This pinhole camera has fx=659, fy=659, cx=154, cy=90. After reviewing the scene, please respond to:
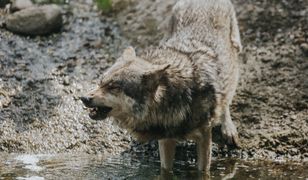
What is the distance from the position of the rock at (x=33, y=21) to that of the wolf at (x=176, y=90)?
2.70 meters

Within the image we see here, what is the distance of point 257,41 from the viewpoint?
938cm

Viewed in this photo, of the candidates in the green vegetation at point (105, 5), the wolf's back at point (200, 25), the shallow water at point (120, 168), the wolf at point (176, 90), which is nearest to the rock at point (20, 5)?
the green vegetation at point (105, 5)

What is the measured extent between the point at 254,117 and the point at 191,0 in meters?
1.63

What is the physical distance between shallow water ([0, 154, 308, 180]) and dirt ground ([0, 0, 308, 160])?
226mm

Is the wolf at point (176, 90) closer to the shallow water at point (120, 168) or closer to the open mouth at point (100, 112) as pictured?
the open mouth at point (100, 112)

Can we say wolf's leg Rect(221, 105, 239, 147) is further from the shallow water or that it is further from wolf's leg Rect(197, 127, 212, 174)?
wolf's leg Rect(197, 127, 212, 174)

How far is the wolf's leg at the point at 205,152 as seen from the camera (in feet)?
22.5

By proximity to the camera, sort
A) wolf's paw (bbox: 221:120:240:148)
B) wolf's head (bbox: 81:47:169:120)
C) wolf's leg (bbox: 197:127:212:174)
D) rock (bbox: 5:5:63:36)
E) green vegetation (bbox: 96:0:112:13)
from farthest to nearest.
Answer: green vegetation (bbox: 96:0:112:13) < rock (bbox: 5:5:63:36) < wolf's paw (bbox: 221:120:240:148) < wolf's leg (bbox: 197:127:212:174) < wolf's head (bbox: 81:47:169:120)

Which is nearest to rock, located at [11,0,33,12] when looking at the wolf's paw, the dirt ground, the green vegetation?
the dirt ground

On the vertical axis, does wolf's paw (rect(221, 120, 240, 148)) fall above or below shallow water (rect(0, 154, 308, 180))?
above

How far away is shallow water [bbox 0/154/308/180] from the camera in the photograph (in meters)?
6.74

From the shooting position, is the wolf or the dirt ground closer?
the wolf

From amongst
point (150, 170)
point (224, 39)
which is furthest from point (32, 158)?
point (224, 39)

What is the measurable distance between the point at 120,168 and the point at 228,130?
138cm
